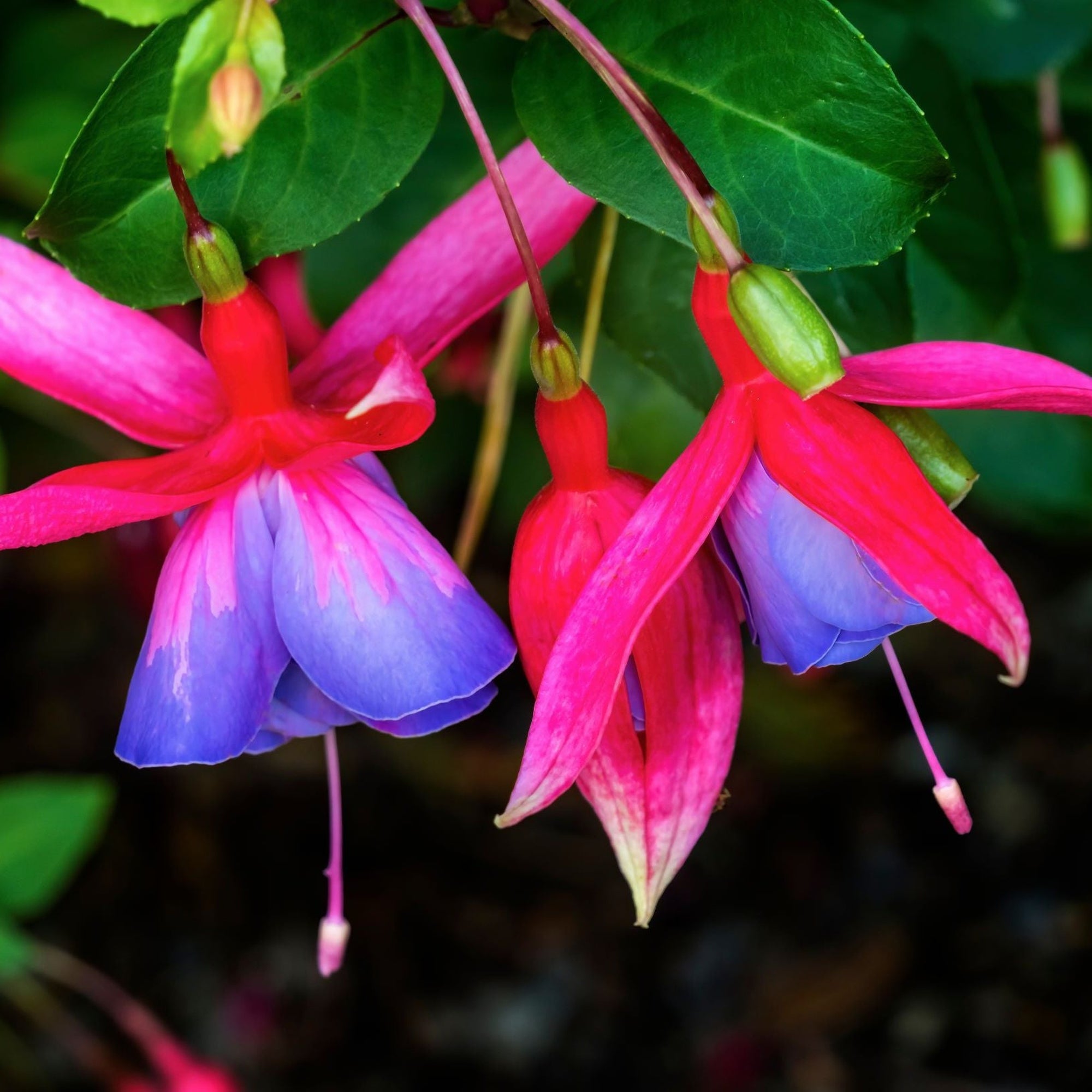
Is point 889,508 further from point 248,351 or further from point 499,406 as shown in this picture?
point 499,406

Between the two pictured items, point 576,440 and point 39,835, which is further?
point 39,835

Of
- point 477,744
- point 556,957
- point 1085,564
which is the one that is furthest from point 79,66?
point 1085,564

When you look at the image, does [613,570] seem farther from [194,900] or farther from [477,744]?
[194,900]

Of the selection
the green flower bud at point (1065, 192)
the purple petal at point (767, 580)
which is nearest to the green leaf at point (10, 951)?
the purple petal at point (767, 580)

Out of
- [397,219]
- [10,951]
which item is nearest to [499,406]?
[397,219]

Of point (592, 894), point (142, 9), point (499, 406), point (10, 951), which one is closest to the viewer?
point (142, 9)
